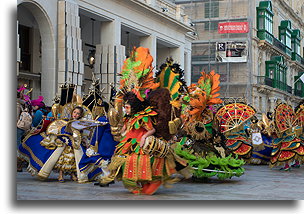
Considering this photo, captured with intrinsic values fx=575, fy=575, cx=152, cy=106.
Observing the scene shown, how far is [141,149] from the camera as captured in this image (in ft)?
29.1

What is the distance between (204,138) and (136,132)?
3030mm

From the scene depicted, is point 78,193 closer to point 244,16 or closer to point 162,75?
point 162,75

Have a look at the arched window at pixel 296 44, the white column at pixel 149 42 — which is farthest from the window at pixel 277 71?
the white column at pixel 149 42

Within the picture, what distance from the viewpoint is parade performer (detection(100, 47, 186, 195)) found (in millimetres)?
8828

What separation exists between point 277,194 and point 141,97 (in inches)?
111

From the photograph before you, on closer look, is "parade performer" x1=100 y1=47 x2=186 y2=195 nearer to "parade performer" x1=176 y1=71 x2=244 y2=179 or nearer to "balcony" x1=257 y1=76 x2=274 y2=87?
"parade performer" x1=176 y1=71 x2=244 y2=179

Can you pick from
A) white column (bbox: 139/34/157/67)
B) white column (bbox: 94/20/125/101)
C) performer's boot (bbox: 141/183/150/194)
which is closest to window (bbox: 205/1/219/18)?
white column (bbox: 139/34/157/67)

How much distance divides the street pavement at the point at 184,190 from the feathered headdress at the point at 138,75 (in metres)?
1.64

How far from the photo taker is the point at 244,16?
36.9 metres

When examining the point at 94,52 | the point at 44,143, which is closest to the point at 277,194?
the point at 44,143

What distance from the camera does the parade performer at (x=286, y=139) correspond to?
1473 cm

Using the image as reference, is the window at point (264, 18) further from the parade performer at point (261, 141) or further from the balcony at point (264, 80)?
the parade performer at point (261, 141)

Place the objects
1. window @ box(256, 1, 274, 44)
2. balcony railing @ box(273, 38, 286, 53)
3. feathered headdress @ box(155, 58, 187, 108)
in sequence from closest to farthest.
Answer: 1. feathered headdress @ box(155, 58, 187, 108)
2. window @ box(256, 1, 274, 44)
3. balcony railing @ box(273, 38, 286, 53)

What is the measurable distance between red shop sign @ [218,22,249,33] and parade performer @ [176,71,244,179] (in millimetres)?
24466
